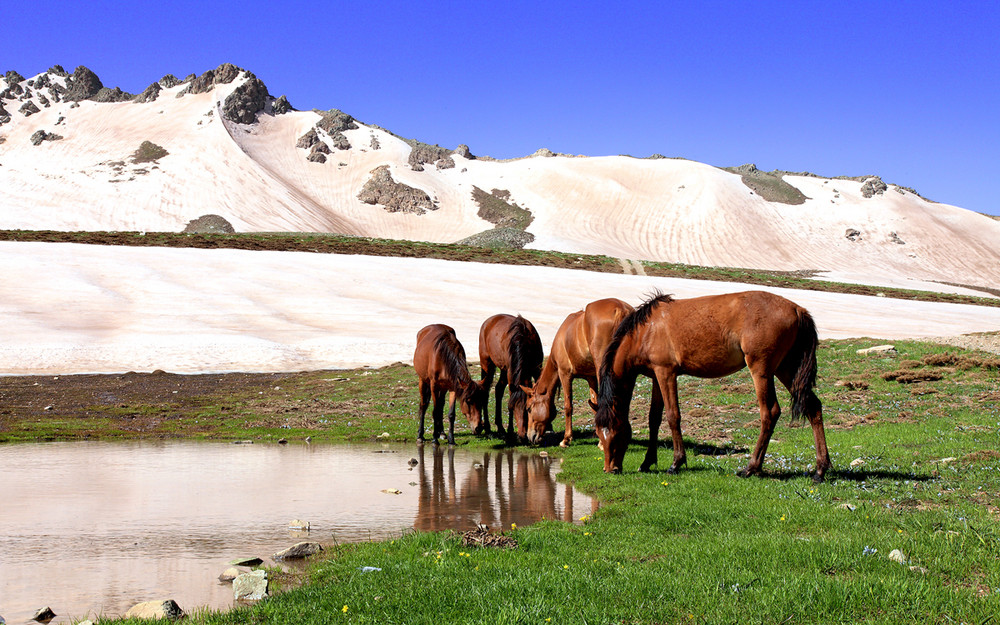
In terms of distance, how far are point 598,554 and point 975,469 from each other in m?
6.74

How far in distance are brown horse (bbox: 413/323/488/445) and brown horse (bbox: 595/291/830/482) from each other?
493cm

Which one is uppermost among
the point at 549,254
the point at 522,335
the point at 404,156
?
the point at 404,156

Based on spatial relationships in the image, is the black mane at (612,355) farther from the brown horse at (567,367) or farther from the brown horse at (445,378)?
the brown horse at (445,378)

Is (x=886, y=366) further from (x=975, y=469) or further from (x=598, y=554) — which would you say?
(x=598, y=554)

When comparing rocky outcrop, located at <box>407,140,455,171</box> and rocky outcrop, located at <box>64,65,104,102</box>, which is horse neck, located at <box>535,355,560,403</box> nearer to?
rocky outcrop, located at <box>407,140,455,171</box>

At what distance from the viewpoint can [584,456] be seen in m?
14.9

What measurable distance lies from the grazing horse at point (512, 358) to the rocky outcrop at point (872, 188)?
160618mm

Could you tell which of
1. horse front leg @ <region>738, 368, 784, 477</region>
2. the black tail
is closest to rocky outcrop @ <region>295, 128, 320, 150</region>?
the black tail

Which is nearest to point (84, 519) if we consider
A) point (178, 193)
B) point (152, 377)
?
point (152, 377)

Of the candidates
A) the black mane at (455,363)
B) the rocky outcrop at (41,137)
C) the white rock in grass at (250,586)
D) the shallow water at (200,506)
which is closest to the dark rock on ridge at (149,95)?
the rocky outcrop at (41,137)

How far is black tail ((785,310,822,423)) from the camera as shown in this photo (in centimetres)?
1116

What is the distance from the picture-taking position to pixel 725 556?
713cm

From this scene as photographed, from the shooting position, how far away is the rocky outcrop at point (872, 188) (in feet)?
522

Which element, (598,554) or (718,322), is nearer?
(598,554)
